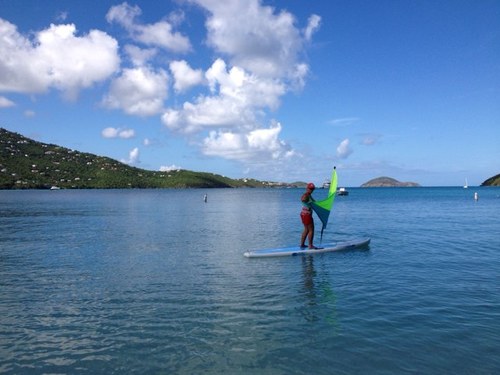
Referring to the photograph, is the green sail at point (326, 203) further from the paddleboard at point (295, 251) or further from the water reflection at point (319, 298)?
the water reflection at point (319, 298)

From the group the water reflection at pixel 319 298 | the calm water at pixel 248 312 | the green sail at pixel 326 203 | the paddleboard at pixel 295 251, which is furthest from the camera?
the green sail at pixel 326 203

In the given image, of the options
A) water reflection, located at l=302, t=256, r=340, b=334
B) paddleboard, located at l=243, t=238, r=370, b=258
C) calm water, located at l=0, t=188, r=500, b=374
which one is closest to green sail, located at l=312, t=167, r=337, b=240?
paddleboard, located at l=243, t=238, r=370, b=258

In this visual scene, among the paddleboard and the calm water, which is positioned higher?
the paddleboard

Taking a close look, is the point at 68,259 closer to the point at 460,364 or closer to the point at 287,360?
the point at 287,360

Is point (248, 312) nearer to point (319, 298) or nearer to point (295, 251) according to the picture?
point (319, 298)

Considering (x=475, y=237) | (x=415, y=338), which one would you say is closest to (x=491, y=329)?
(x=415, y=338)

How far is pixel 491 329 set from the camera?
1317cm

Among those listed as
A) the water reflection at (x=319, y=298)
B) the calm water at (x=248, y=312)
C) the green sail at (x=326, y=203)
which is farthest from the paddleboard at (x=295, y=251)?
the water reflection at (x=319, y=298)

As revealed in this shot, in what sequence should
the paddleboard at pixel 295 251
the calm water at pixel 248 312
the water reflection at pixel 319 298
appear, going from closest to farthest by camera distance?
1. the calm water at pixel 248 312
2. the water reflection at pixel 319 298
3. the paddleboard at pixel 295 251

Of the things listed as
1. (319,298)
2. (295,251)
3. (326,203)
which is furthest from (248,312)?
(326,203)

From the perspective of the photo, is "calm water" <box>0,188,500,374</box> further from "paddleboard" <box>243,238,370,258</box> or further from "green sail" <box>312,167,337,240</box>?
"green sail" <box>312,167,337,240</box>

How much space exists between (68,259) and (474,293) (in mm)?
25009

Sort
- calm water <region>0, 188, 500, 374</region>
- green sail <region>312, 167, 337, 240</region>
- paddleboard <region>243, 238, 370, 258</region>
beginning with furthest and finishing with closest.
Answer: green sail <region>312, 167, 337, 240</region> → paddleboard <region>243, 238, 370, 258</region> → calm water <region>0, 188, 500, 374</region>

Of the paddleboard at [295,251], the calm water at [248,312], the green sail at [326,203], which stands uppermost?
the green sail at [326,203]
